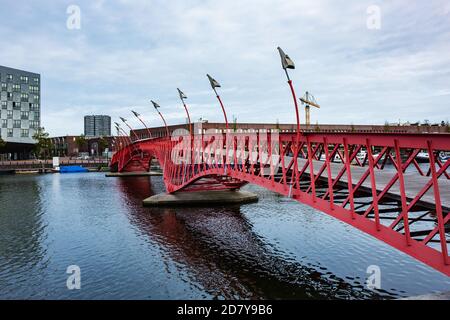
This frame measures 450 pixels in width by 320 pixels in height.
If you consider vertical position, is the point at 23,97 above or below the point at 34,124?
above

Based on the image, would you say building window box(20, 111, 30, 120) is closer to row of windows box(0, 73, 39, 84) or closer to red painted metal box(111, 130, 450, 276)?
row of windows box(0, 73, 39, 84)

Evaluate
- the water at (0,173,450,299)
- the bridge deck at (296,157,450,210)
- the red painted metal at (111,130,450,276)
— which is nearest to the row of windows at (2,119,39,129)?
the water at (0,173,450,299)

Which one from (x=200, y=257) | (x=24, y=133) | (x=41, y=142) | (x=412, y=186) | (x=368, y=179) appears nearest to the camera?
(x=412, y=186)

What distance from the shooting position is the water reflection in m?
19.5

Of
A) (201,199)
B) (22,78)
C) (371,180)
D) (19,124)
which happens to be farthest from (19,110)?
(371,180)

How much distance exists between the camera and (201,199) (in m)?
47.5

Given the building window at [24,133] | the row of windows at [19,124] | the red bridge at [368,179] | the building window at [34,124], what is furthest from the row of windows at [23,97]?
the red bridge at [368,179]

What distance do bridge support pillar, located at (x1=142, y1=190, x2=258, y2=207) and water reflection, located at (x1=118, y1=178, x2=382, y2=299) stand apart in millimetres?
6392

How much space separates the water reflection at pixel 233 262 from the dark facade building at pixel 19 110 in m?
130

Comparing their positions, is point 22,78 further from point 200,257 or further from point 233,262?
point 233,262

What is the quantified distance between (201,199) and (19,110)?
134 m

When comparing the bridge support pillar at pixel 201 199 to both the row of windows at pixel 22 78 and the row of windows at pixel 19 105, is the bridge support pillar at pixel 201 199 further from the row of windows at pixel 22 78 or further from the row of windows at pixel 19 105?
the row of windows at pixel 22 78
